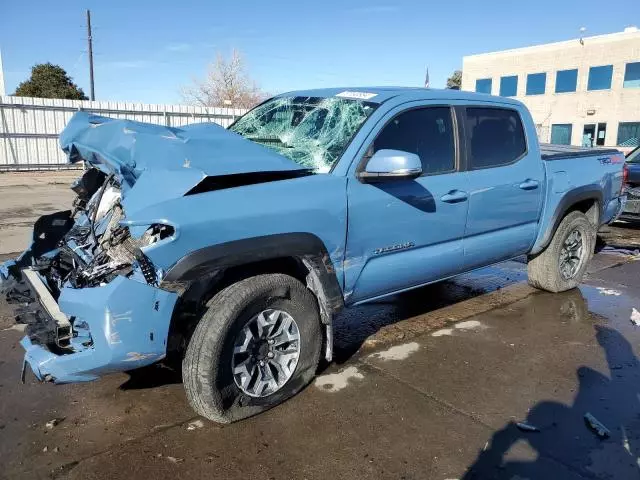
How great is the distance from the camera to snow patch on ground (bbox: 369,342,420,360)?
413 centimetres

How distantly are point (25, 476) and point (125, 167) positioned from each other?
1.71m

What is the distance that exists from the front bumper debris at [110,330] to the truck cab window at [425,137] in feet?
5.90

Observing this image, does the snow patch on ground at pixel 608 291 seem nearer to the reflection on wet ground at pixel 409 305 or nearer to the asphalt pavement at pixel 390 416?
the reflection on wet ground at pixel 409 305

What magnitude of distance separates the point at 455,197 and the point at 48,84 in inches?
1374

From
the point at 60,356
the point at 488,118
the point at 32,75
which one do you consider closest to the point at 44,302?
the point at 60,356

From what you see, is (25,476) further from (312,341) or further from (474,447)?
(474,447)

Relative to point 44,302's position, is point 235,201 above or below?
above

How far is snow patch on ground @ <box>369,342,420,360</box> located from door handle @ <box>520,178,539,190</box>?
1669 millimetres

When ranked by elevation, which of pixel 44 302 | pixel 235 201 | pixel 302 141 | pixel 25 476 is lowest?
pixel 25 476

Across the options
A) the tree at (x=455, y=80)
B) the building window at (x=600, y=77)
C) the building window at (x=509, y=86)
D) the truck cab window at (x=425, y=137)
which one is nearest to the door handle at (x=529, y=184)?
the truck cab window at (x=425, y=137)

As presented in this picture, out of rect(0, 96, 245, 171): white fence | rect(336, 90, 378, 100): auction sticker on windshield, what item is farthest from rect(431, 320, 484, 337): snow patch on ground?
rect(0, 96, 245, 171): white fence

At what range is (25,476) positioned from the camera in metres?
2.67

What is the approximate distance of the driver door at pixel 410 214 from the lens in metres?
3.49

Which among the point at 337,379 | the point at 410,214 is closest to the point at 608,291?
the point at 410,214
